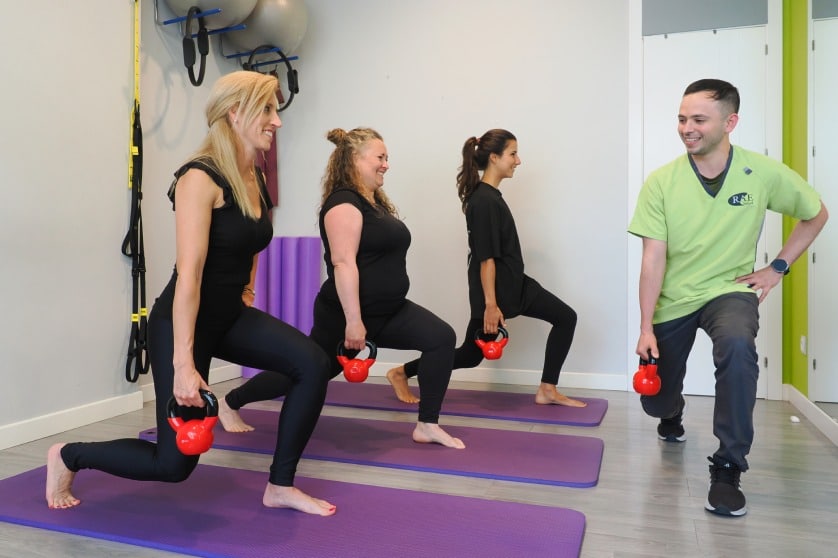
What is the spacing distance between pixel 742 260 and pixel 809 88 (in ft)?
4.97

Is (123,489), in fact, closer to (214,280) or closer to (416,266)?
(214,280)

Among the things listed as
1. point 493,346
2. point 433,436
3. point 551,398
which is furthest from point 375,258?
point 551,398

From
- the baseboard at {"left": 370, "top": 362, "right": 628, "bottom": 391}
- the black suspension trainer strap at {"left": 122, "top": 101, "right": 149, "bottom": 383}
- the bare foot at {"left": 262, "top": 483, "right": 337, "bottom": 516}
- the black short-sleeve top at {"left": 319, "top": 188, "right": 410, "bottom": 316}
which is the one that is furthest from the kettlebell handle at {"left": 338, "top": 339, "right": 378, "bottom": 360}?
the baseboard at {"left": 370, "top": 362, "right": 628, "bottom": 391}

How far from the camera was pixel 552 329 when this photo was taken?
138 inches

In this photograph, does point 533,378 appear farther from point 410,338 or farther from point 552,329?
point 410,338

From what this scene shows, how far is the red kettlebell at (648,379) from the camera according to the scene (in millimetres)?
2344

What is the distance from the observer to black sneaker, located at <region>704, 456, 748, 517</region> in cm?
204

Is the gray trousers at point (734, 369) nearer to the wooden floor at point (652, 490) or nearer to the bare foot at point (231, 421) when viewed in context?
the wooden floor at point (652, 490)

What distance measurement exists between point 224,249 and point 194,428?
1.57ft

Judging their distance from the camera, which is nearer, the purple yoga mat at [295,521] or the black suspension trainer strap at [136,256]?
the purple yoga mat at [295,521]

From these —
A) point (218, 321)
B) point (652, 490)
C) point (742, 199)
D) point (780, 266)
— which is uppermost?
point (742, 199)

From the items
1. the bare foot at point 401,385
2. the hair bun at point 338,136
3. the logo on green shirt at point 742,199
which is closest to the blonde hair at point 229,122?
the hair bun at point 338,136

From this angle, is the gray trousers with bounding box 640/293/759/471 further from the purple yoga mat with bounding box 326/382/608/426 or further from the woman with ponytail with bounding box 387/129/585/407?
the woman with ponytail with bounding box 387/129/585/407

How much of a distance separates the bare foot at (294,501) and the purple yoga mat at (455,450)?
0.53 metres
